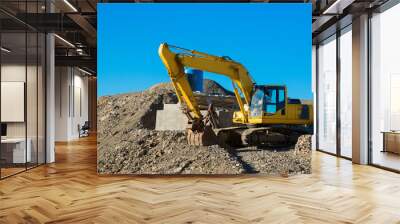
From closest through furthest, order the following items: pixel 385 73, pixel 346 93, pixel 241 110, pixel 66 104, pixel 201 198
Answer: pixel 201 198, pixel 241 110, pixel 385 73, pixel 346 93, pixel 66 104

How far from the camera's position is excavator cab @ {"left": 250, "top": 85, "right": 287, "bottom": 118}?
6.54 metres

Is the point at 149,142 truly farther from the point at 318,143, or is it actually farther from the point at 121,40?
the point at 318,143

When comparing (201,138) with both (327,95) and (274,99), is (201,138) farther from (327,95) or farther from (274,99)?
(327,95)

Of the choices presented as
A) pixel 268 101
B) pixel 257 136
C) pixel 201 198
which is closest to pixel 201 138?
pixel 257 136

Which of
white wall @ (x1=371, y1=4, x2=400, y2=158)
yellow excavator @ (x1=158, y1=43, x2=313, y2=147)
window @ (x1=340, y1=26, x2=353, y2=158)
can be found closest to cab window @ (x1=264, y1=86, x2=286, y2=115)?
yellow excavator @ (x1=158, y1=43, x2=313, y2=147)

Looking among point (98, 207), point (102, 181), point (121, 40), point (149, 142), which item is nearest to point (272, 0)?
point (121, 40)

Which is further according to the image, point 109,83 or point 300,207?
point 109,83

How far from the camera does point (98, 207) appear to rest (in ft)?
14.8

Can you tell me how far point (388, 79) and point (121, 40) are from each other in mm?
4878

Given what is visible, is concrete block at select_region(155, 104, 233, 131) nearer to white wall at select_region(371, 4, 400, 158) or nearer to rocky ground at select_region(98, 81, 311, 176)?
rocky ground at select_region(98, 81, 311, 176)

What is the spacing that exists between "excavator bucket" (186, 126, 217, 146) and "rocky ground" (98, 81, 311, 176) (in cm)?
8

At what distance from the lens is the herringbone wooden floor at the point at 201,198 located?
13.4 feet

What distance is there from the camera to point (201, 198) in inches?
196

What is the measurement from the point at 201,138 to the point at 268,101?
50.9 inches
